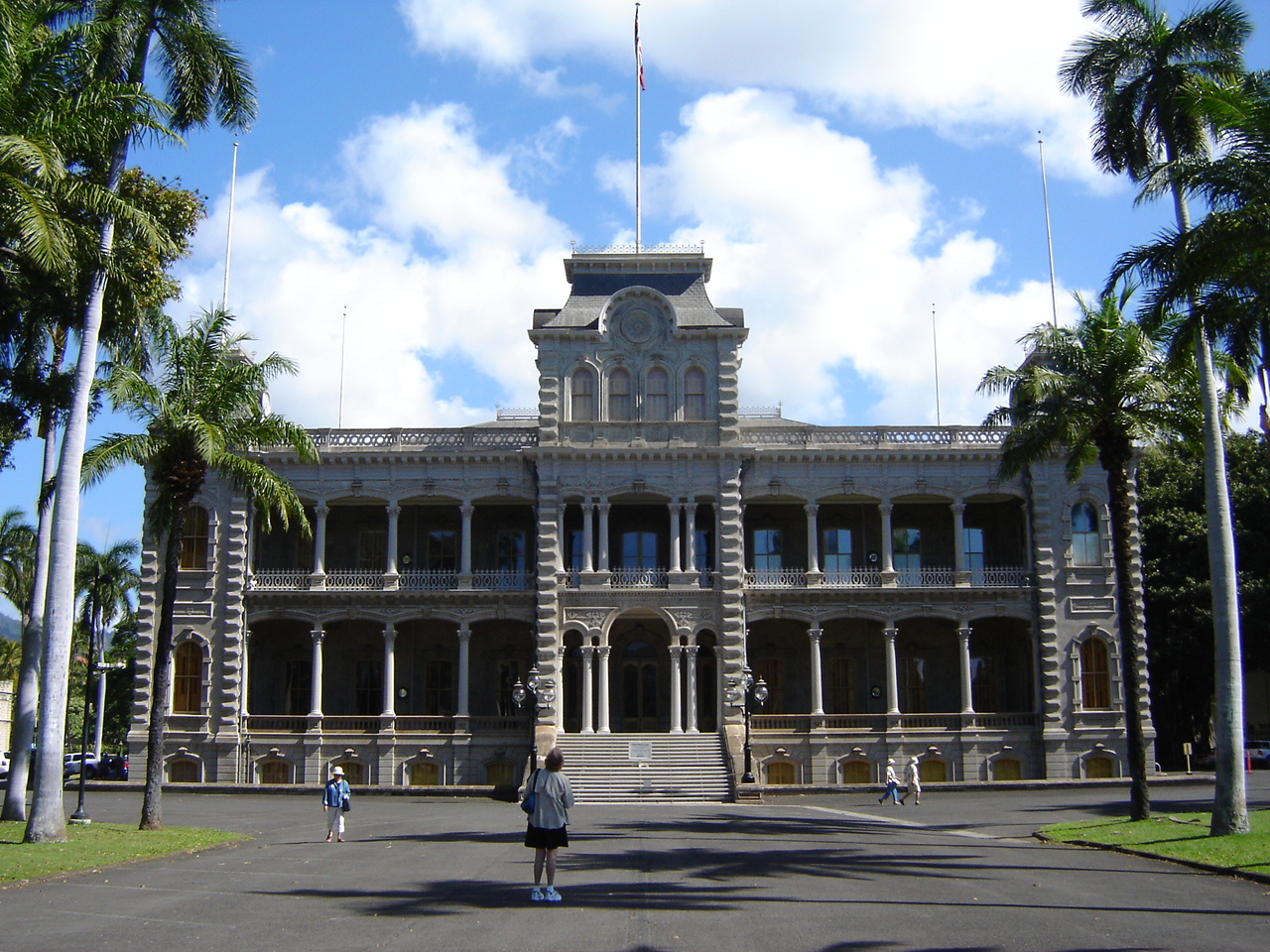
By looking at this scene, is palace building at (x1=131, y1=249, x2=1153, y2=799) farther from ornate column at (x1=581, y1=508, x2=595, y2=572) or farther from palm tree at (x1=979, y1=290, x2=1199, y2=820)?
palm tree at (x1=979, y1=290, x2=1199, y2=820)

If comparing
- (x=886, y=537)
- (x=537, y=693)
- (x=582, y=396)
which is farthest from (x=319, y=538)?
(x=886, y=537)

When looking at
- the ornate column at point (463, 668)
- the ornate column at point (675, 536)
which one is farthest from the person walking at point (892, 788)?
the ornate column at point (463, 668)

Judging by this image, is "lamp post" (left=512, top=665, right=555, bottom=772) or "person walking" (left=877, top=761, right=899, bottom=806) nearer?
"person walking" (left=877, top=761, right=899, bottom=806)

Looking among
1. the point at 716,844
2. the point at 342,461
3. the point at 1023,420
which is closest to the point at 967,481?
the point at 1023,420

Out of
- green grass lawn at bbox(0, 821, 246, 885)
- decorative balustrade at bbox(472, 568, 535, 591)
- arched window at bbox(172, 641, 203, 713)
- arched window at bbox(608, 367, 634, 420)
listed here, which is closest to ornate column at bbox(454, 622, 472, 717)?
decorative balustrade at bbox(472, 568, 535, 591)

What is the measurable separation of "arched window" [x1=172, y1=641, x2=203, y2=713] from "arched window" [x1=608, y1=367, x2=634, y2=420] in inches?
630

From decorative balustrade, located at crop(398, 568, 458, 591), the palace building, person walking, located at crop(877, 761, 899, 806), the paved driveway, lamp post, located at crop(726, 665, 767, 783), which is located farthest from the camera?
decorative balustrade, located at crop(398, 568, 458, 591)

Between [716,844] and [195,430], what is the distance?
13.3m

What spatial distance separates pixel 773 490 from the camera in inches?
1693

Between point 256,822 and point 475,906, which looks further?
point 256,822

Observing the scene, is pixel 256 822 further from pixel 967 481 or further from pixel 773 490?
pixel 967 481

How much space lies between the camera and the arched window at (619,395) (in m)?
42.7

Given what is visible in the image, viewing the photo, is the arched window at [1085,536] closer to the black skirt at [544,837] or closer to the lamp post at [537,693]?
the lamp post at [537,693]

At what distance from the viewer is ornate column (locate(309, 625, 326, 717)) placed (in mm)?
42438
